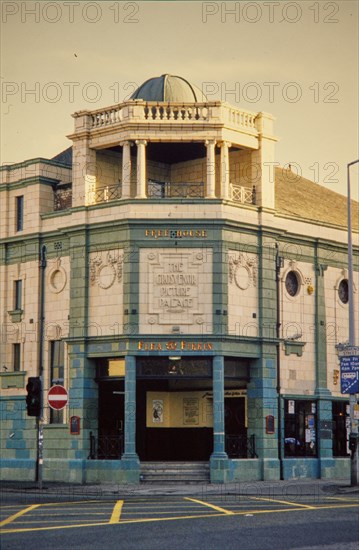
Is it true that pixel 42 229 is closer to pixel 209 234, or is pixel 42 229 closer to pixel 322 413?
pixel 209 234

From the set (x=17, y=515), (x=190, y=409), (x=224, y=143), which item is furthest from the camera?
(x=190, y=409)

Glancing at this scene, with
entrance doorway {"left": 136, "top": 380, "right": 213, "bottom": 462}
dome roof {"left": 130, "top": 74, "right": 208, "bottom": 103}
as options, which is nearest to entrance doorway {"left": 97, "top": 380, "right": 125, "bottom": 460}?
entrance doorway {"left": 136, "top": 380, "right": 213, "bottom": 462}

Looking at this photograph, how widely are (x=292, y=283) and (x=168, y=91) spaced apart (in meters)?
9.21

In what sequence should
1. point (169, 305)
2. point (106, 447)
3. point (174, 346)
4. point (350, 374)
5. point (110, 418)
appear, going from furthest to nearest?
1. point (110, 418)
2. point (106, 447)
3. point (169, 305)
4. point (174, 346)
5. point (350, 374)

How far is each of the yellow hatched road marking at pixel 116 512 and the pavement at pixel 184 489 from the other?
135 inches

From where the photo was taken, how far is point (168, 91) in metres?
42.2

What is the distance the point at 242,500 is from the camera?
28938 millimetres

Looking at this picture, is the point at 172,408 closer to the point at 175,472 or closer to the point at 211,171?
the point at 175,472

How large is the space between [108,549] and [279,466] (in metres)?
22.5

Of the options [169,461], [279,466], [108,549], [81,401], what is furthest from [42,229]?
[108,549]

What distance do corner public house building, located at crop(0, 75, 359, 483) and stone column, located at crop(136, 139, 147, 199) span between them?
5 centimetres

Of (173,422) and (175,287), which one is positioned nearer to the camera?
(175,287)

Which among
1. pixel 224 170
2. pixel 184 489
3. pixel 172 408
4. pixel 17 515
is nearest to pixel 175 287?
pixel 224 170

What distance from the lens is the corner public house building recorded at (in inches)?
1517
